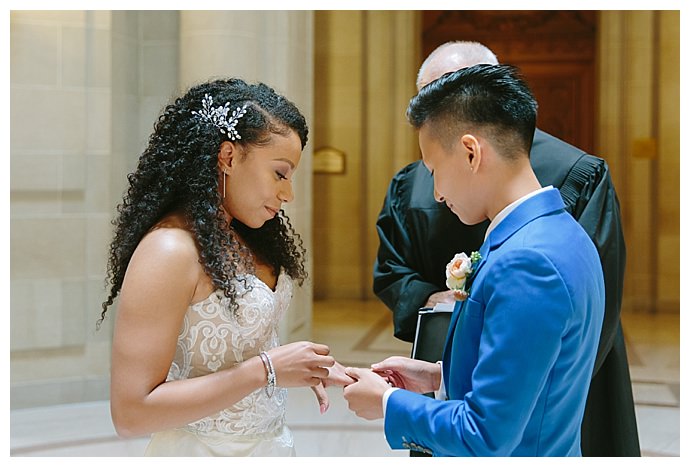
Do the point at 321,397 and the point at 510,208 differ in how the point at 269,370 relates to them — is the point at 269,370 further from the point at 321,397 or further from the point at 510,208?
the point at 510,208

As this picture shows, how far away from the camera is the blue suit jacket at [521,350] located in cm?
158

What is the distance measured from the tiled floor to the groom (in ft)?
11.7

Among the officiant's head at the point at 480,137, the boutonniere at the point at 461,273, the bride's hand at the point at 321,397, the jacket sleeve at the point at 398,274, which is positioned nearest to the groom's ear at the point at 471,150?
the officiant's head at the point at 480,137

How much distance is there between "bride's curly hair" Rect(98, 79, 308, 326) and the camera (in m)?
2.18

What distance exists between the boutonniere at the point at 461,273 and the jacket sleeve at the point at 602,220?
1602mm

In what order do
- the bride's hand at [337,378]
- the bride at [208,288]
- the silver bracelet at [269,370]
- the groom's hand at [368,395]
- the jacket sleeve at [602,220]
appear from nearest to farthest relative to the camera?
the groom's hand at [368,395], the bride at [208,288], the silver bracelet at [269,370], the bride's hand at [337,378], the jacket sleeve at [602,220]


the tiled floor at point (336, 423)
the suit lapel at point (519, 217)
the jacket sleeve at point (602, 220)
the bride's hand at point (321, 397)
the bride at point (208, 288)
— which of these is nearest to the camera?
the suit lapel at point (519, 217)

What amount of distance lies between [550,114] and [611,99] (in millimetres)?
1802

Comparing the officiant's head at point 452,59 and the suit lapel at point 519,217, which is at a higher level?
the officiant's head at point 452,59

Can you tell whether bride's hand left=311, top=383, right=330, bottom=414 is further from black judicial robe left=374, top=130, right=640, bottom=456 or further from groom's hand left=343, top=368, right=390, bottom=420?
black judicial robe left=374, top=130, right=640, bottom=456

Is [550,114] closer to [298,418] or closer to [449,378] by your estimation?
[298,418]

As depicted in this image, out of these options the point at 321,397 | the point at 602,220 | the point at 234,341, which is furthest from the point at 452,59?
the point at 234,341

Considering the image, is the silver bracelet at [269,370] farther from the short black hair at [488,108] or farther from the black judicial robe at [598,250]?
the black judicial robe at [598,250]

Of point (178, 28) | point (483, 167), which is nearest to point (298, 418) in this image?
point (178, 28)
